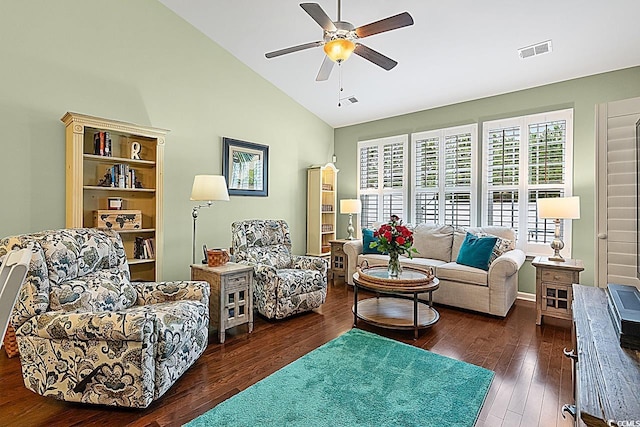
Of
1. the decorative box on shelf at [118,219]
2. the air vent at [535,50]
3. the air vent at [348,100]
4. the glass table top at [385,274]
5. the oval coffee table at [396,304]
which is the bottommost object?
the oval coffee table at [396,304]

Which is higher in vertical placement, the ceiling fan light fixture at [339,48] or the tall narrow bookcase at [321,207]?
the ceiling fan light fixture at [339,48]

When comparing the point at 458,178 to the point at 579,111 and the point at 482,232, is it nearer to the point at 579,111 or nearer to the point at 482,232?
the point at 482,232

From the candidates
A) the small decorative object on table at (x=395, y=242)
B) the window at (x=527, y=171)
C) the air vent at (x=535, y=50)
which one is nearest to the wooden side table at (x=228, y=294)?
the small decorative object on table at (x=395, y=242)

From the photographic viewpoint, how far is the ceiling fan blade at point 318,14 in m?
2.29

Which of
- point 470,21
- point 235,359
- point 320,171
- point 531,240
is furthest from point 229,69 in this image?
point 531,240

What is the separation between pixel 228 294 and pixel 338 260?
2.62m

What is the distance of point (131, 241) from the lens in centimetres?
380

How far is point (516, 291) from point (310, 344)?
2.98 meters

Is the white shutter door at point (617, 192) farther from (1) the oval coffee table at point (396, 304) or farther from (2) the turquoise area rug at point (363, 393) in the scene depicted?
(1) the oval coffee table at point (396, 304)

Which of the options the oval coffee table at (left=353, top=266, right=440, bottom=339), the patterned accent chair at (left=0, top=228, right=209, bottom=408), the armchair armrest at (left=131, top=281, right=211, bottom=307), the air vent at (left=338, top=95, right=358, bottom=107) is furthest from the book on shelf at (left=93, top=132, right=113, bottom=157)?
the air vent at (left=338, top=95, right=358, bottom=107)

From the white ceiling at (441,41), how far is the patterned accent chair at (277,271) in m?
2.33

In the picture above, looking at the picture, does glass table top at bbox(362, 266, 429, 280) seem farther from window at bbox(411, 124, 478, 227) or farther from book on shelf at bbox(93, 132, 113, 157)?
book on shelf at bbox(93, 132, 113, 157)

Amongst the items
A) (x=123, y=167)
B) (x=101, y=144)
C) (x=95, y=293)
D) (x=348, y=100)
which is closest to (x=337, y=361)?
(x=95, y=293)

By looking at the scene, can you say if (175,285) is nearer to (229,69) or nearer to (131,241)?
(131,241)
